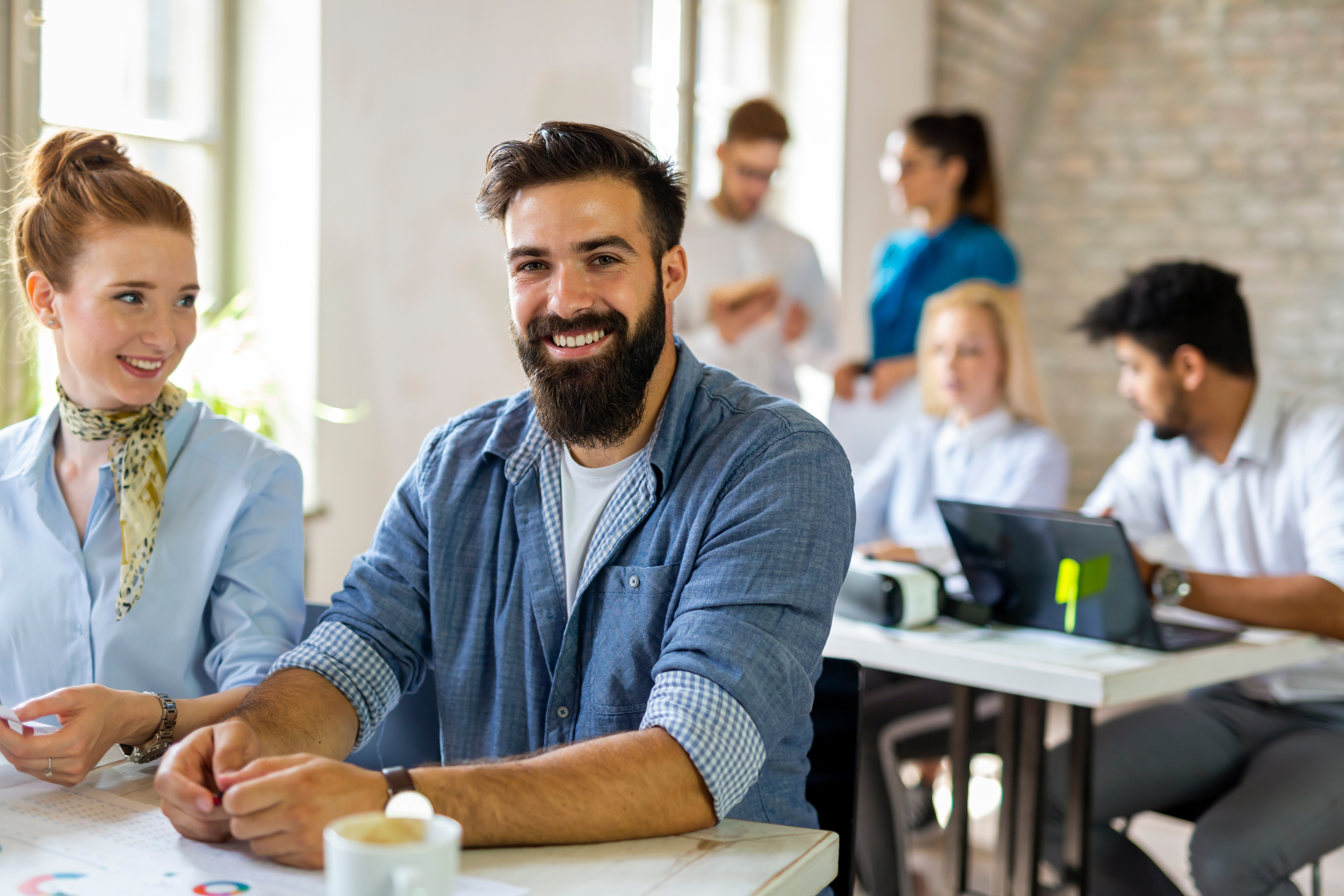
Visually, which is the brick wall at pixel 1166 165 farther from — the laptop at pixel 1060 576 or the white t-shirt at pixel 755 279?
the laptop at pixel 1060 576

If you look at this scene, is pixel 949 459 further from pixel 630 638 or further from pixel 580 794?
pixel 580 794

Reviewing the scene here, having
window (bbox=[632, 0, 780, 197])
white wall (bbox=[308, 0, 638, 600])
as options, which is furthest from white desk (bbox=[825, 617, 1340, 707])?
window (bbox=[632, 0, 780, 197])

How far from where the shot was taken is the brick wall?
578 centimetres

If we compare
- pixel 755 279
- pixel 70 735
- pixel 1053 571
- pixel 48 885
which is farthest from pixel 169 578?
pixel 755 279

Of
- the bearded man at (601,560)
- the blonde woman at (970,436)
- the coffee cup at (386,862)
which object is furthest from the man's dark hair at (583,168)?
the blonde woman at (970,436)

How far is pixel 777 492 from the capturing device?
51.4 inches

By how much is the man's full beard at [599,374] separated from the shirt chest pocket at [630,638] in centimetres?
19

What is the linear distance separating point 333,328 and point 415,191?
453 mm

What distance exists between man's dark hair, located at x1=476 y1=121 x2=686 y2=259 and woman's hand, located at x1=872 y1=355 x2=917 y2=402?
7.57 ft

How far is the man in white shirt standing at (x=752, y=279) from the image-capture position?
12.1ft

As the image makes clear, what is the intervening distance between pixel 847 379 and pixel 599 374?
241cm

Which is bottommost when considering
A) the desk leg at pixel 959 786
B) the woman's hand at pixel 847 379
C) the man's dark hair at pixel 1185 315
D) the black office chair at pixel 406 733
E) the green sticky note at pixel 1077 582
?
the desk leg at pixel 959 786

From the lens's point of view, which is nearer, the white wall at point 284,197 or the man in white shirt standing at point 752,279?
the white wall at point 284,197

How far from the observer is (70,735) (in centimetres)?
116
